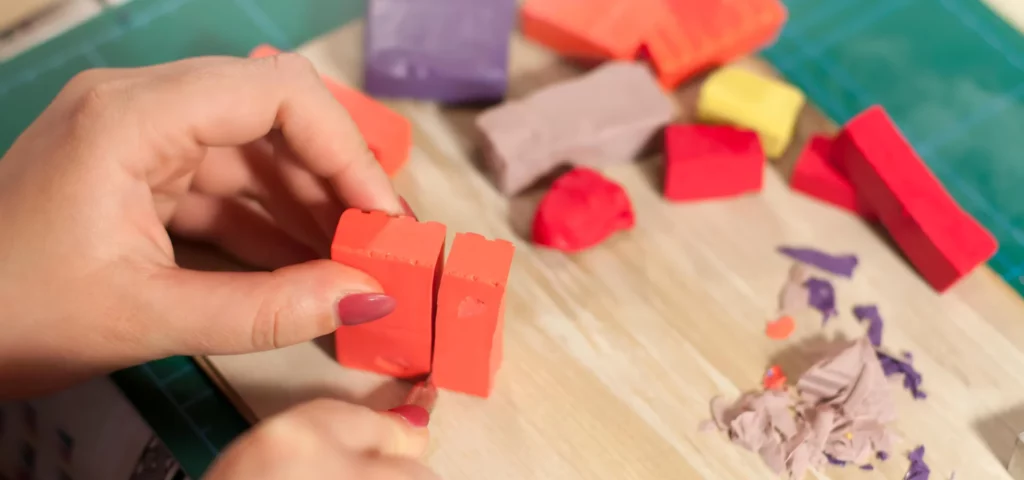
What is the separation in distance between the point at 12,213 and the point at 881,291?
37.7 inches

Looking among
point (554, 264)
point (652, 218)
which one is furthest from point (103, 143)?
point (652, 218)

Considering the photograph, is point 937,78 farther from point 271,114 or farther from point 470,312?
point 271,114

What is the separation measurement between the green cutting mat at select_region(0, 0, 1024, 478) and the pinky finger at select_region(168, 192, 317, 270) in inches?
17.7

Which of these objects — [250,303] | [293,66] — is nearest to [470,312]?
[250,303]

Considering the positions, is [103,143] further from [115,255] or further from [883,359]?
[883,359]

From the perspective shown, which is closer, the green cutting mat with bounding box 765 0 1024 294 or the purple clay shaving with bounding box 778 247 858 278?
the purple clay shaving with bounding box 778 247 858 278

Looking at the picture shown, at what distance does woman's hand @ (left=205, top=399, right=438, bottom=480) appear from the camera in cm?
65

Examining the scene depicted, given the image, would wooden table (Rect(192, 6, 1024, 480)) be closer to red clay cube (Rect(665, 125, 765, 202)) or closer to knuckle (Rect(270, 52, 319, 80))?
red clay cube (Rect(665, 125, 765, 202))

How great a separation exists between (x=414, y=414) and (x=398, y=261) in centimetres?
18

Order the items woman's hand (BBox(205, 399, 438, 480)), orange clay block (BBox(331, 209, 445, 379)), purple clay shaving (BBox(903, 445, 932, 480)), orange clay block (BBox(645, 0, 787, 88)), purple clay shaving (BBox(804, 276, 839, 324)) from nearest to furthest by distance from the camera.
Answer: woman's hand (BBox(205, 399, 438, 480)), orange clay block (BBox(331, 209, 445, 379)), purple clay shaving (BBox(903, 445, 932, 480)), purple clay shaving (BBox(804, 276, 839, 324)), orange clay block (BBox(645, 0, 787, 88))

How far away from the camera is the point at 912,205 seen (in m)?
1.00

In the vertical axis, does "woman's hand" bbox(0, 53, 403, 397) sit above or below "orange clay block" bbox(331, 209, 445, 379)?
above

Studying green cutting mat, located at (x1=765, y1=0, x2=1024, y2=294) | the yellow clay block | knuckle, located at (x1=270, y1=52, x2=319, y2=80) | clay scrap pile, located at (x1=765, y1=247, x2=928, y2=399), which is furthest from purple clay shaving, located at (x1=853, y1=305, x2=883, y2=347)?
knuckle, located at (x1=270, y1=52, x2=319, y2=80)

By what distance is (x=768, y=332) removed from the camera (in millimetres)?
996
